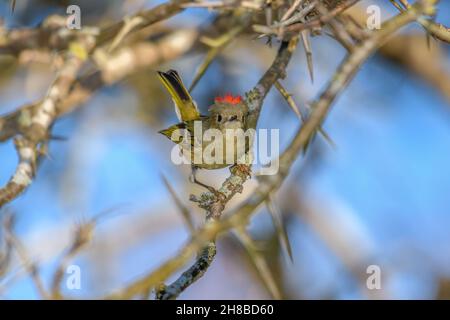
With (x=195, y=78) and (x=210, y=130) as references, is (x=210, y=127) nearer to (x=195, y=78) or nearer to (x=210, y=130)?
(x=210, y=130)

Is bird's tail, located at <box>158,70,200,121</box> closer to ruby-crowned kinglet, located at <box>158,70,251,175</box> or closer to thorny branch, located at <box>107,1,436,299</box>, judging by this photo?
ruby-crowned kinglet, located at <box>158,70,251,175</box>

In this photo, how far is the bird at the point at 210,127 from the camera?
3.63m

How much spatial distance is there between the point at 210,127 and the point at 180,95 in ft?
1.05

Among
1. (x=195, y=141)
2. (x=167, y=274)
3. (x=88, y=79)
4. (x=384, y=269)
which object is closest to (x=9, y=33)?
(x=88, y=79)

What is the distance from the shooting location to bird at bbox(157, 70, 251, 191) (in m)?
3.63

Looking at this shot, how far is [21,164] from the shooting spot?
267 centimetres

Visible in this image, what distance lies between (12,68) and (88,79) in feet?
6.99

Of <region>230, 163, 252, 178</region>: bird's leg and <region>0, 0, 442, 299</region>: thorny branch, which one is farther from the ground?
<region>0, 0, 442, 299</region>: thorny branch

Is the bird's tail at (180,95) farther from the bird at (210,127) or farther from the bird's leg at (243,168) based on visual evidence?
the bird's leg at (243,168)

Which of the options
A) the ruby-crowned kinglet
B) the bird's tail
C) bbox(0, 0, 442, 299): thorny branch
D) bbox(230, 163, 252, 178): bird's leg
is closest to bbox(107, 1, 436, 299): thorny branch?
bbox(0, 0, 442, 299): thorny branch

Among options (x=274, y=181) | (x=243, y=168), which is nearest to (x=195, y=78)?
(x=243, y=168)

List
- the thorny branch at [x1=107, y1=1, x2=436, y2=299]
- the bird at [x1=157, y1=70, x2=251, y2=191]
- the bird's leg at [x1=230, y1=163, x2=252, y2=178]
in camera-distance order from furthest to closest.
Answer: the bird at [x1=157, y1=70, x2=251, y2=191]
the bird's leg at [x1=230, y1=163, x2=252, y2=178]
the thorny branch at [x1=107, y1=1, x2=436, y2=299]

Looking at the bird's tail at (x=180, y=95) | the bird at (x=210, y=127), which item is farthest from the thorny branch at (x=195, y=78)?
the bird's tail at (x=180, y=95)

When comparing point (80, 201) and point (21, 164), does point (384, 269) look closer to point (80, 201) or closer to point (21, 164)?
point (80, 201)
